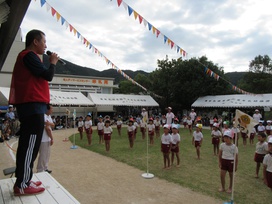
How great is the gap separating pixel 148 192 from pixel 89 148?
699 cm

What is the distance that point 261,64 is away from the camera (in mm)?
39969

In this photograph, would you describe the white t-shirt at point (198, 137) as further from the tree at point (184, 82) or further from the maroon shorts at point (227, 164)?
the tree at point (184, 82)

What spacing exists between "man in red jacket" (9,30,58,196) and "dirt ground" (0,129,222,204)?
2.81 m

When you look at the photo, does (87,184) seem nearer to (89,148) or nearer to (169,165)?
(169,165)

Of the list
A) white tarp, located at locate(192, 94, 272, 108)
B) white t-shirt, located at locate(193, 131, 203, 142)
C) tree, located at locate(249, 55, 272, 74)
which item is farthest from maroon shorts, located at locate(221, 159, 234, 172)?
tree, located at locate(249, 55, 272, 74)

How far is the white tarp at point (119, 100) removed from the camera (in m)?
27.1

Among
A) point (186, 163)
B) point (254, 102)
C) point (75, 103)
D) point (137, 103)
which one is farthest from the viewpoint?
point (137, 103)

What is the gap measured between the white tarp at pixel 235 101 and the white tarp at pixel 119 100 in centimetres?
692

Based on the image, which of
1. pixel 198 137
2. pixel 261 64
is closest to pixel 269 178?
pixel 198 137

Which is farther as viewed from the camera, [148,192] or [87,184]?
[87,184]

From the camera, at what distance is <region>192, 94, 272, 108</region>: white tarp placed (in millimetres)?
20812

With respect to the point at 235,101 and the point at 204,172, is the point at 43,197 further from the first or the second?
the point at 235,101

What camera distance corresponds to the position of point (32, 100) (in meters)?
2.40

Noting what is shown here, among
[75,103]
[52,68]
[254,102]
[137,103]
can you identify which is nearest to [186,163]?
[52,68]
